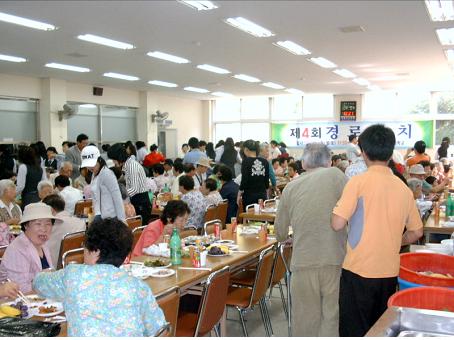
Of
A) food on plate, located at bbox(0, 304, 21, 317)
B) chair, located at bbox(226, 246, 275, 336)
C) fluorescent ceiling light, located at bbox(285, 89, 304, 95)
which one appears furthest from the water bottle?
fluorescent ceiling light, located at bbox(285, 89, 304, 95)

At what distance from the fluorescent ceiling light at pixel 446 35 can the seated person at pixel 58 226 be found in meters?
5.64

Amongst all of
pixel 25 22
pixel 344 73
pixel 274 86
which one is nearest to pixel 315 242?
pixel 25 22

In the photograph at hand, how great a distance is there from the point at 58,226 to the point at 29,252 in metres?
1.15

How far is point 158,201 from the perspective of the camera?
6445 millimetres

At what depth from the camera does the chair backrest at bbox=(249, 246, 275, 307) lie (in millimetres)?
3146

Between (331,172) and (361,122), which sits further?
(361,122)

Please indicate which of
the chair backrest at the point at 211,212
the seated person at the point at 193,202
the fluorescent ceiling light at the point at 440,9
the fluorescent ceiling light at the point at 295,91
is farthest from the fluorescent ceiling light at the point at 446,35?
the fluorescent ceiling light at the point at 295,91

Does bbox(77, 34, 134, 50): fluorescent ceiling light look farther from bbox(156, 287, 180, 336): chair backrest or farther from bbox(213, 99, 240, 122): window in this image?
bbox(213, 99, 240, 122): window

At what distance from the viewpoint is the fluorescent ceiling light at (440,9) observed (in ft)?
17.7

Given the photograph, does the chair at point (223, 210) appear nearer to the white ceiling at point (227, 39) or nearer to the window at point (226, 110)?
the white ceiling at point (227, 39)

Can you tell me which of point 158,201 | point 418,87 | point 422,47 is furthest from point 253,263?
point 418,87

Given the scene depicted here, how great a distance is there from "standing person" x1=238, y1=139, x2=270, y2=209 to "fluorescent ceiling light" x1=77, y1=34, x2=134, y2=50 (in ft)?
9.52

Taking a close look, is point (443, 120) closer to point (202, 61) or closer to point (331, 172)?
point (202, 61)

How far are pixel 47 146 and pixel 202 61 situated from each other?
450cm
